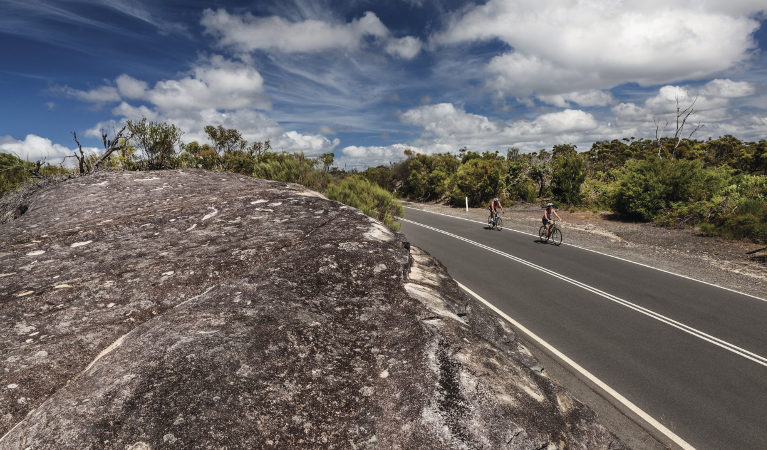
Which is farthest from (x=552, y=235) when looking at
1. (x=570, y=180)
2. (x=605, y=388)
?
(x=570, y=180)

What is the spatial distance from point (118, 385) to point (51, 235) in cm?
281

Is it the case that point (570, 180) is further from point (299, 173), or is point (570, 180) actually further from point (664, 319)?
point (299, 173)

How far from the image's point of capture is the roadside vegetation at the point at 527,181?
10.8 meters

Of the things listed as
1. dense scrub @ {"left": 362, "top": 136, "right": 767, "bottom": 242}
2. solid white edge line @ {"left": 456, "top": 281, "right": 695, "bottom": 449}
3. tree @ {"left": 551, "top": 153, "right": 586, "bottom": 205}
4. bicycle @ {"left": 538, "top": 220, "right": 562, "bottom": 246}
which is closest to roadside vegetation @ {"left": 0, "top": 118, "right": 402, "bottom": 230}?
solid white edge line @ {"left": 456, "top": 281, "right": 695, "bottom": 449}

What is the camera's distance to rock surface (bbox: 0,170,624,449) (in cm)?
164

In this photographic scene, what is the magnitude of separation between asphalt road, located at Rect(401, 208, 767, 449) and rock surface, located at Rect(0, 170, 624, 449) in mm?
3864

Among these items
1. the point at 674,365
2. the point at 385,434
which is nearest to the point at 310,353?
the point at 385,434

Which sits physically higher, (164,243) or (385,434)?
(164,243)

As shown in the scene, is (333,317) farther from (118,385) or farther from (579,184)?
(579,184)

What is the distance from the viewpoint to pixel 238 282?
2.73 metres

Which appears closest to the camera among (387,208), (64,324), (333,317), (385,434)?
(385,434)

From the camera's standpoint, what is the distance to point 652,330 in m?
7.58

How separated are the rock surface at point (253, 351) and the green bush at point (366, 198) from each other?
577cm

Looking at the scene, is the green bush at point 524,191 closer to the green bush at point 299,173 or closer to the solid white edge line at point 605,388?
the green bush at point 299,173
